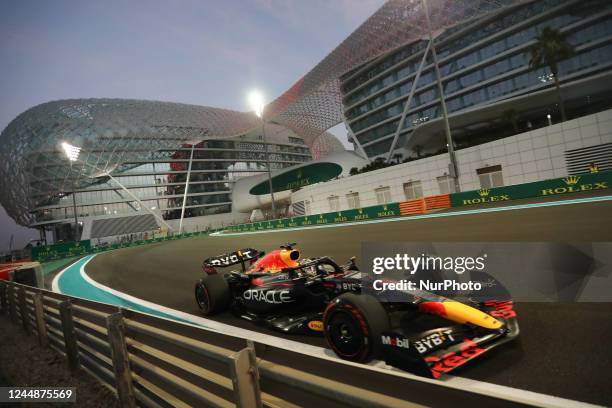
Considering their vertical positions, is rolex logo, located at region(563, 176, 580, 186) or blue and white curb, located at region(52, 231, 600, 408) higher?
rolex logo, located at region(563, 176, 580, 186)

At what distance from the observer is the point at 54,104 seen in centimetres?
6931

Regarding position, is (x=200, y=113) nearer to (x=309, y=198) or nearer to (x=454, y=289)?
(x=309, y=198)

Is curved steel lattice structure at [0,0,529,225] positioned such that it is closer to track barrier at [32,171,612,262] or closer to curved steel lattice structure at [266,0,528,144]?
curved steel lattice structure at [266,0,528,144]

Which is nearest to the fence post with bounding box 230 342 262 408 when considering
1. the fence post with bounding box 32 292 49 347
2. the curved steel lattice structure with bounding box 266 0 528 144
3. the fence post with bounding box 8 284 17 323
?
the fence post with bounding box 32 292 49 347

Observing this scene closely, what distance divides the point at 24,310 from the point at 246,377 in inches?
251

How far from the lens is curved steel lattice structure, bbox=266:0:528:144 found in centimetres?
4338

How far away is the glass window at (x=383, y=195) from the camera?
37.4 meters

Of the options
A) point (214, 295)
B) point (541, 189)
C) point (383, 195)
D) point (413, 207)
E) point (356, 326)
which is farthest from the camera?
point (383, 195)

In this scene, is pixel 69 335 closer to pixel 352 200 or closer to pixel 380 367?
pixel 380 367

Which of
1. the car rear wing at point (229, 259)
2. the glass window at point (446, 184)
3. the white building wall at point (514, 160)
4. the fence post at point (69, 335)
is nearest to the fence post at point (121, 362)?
the fence post at point (69, 335)

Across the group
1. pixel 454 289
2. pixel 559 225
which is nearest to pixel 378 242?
pixel 559 225

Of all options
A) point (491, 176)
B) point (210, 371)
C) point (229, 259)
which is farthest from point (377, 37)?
point (210, 371)

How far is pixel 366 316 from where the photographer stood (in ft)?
10.1

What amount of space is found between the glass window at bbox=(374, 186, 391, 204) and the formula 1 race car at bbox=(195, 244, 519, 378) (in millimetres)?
33161
